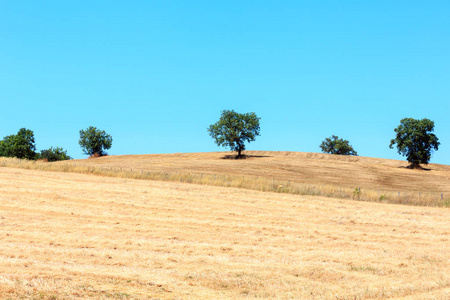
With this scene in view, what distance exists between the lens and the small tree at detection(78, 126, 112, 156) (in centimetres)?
8994

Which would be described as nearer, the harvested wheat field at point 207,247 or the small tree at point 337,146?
the harvested wheat field at point 207,247

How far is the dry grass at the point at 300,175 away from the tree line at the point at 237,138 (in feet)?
15.3

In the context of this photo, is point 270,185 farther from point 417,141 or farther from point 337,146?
point 337,146

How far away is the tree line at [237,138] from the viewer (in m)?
70.4

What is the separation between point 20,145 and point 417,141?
6858 cm

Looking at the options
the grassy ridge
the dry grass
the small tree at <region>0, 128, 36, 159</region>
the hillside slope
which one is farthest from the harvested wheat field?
the small tree at <region>0, 128, 36, 159</region>

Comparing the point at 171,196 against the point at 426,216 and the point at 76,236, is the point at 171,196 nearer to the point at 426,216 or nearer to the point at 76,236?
the point at 76,236

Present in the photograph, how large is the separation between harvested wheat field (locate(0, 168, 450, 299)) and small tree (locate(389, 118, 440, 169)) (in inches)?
2007

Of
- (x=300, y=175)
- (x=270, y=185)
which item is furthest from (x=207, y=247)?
(x=300, y=175)

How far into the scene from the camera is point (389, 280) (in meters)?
10.5

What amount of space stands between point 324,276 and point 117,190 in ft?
50.9

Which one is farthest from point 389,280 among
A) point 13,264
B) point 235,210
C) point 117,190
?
point 117,190

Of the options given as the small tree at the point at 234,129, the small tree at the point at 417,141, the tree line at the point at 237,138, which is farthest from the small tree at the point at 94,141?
the small tree at the point at 417,141

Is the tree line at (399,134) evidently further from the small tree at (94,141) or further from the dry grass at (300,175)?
the small tree at (94,141)
